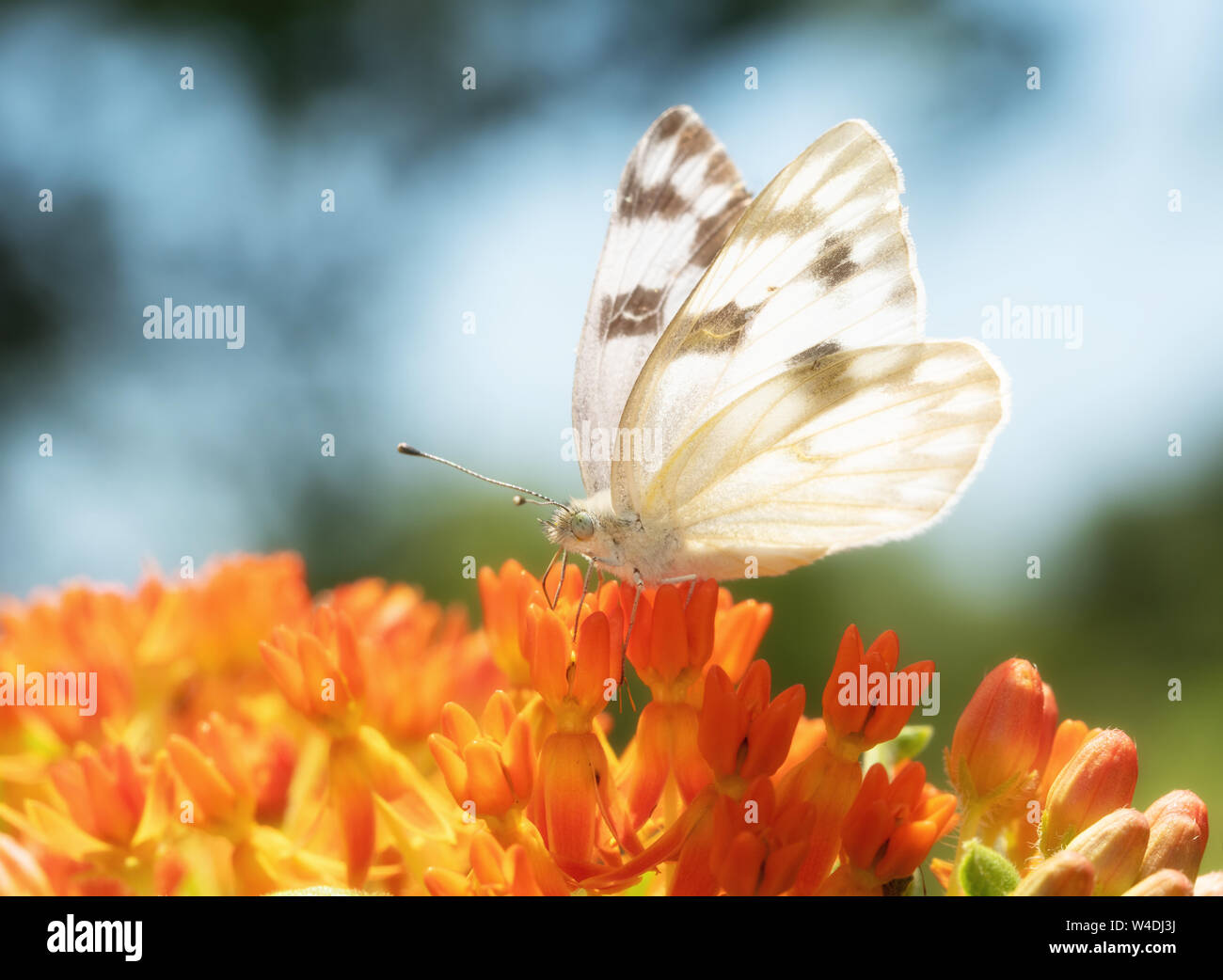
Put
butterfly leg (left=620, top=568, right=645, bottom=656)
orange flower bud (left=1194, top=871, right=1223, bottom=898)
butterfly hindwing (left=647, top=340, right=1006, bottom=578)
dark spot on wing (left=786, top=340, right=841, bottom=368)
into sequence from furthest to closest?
dark spot on wing (left=786, top=340, right=841, bottom=368)
butterfly hindwing (left=647, top=340, right=1006, bottom=578)
butterfly leg (left=620, top=568, right=645, bottom=656)
orange flower bud (left=1194, top=871, right=1223, bottom=898)

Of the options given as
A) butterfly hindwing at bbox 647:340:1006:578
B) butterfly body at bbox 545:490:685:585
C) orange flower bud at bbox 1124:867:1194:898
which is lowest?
orange flower bud at bbox 1124:867:1194:898

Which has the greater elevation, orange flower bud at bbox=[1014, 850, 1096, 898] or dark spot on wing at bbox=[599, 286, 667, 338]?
dark spot on wing at bbox=[599, 286, 667, 338]

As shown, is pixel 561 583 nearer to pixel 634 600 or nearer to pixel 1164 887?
pixel 634 600

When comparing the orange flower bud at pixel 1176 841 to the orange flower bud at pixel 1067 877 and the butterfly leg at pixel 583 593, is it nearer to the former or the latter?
the orange flower bud at pixel 1067 877

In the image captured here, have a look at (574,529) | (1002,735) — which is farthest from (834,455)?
(1002,735)

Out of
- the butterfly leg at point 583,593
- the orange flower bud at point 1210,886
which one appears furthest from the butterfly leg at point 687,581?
the orange flower bud at point 1210,886

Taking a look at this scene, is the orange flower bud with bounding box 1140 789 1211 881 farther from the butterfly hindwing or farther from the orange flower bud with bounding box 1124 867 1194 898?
the butterfly hindwing

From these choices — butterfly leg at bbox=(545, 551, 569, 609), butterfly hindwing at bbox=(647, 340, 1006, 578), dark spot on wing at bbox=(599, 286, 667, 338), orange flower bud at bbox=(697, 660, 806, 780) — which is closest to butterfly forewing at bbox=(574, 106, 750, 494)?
dark spot on wing at bbox=(599, 286, 667, 338)
